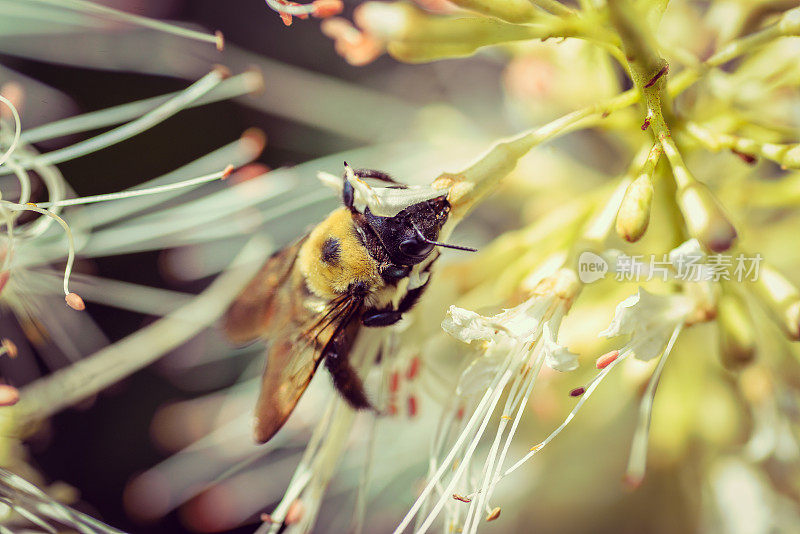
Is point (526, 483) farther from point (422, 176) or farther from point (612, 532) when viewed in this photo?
point (422, 176)

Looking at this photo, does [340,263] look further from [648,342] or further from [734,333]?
[734,333]

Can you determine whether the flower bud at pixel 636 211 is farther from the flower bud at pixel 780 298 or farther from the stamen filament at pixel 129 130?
the stamen filament at pixel 129 130

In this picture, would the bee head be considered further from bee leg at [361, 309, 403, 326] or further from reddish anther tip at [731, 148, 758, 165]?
reddish anther tip at [731, 148, 758, 165]

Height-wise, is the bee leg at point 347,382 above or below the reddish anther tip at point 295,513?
above

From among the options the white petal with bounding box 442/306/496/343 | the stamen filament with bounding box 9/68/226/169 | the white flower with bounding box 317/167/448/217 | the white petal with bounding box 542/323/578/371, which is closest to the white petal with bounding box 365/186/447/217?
the white flower with bounding box 317/167/448/217

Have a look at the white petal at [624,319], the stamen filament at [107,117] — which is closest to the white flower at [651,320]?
the white petal at [624,319]

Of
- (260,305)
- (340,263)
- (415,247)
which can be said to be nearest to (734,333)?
(415,247)
